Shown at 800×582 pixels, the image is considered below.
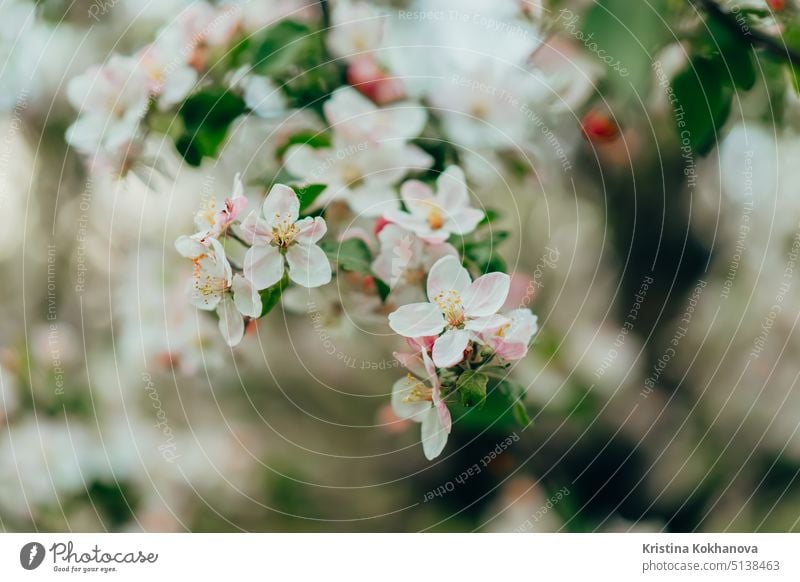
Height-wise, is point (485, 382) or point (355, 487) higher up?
point (485, 382)

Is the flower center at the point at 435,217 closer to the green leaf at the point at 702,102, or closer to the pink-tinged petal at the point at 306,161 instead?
the pink-tinged petal at the point at 306,161

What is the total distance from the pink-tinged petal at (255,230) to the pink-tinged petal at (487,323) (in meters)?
0.15

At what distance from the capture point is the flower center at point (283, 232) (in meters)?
0.43

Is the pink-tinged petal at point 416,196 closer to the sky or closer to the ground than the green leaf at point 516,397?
closer to the sky

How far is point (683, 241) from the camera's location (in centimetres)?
52

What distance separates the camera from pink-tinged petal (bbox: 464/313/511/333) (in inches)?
17.6

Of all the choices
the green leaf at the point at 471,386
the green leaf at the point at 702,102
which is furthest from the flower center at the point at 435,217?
the green leaf at the point at 702,102

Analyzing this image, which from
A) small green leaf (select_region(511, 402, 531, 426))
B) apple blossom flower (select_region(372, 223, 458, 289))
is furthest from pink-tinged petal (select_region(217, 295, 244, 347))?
small green leaf (select_region(511, 402, 531, 426))
